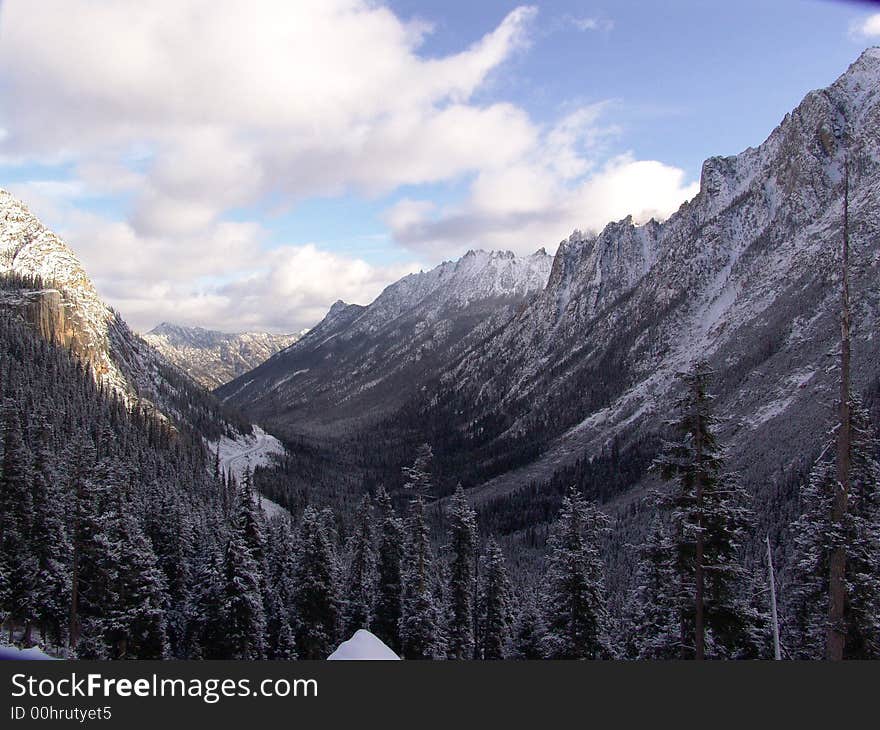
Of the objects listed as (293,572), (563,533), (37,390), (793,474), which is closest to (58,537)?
(293,572)

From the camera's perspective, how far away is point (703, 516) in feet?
55.9

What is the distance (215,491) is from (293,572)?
102 meters

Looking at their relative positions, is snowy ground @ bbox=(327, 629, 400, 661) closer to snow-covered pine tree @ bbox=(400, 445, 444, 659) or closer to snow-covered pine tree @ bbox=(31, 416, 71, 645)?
snow-covered pine tree @ bbox=(400, 445, 444, 659)

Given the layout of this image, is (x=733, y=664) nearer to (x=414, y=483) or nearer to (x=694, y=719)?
(x=694, y=719)

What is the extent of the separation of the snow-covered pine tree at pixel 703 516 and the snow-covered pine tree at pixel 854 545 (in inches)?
Result: 116

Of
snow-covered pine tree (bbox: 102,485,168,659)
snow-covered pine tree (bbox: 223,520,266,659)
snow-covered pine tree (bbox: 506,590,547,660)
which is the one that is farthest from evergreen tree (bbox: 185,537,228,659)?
snow-covered pine tree (bbox: 506,590,547,660)

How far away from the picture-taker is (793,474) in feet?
436

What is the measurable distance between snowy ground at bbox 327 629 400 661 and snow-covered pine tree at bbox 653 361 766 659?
993 cm

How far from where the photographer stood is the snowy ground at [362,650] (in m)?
11.8

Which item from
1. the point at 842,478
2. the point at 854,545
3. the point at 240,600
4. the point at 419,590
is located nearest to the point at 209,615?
the point at 240,600

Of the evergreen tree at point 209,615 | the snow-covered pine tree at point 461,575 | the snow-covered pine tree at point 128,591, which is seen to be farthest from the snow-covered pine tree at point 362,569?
the snow-covered pine tree at point 128,591

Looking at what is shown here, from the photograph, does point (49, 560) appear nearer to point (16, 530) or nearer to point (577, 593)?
point (16, 530)

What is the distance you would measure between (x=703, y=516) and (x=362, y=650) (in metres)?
11.1

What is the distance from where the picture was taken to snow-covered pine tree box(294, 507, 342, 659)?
36062mm
